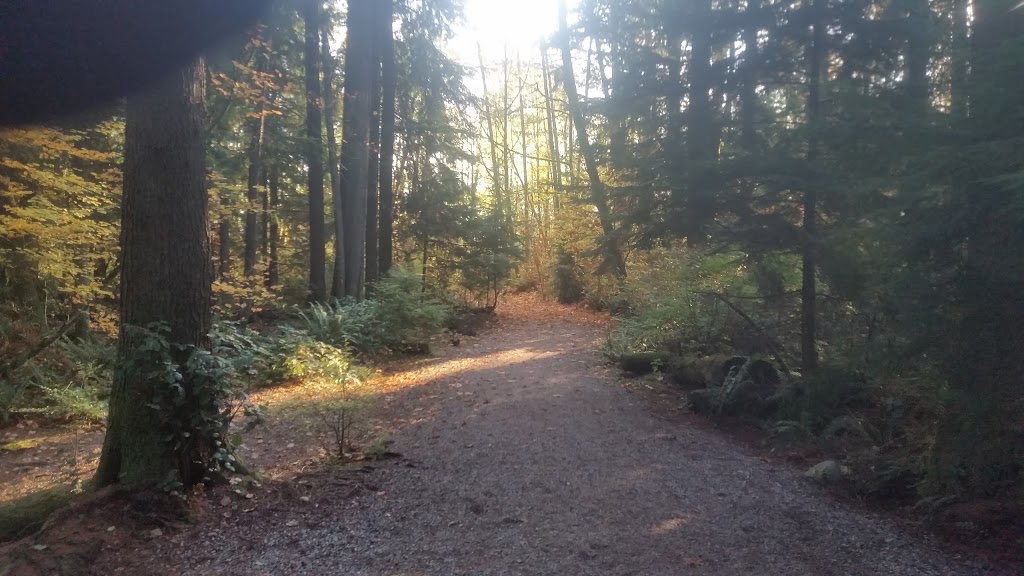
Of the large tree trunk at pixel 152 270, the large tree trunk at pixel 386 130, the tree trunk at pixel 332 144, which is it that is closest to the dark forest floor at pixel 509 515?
the large tree trunk at pixel 152 270

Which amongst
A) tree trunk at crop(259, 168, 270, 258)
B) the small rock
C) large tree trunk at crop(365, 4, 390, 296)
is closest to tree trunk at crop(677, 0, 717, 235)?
the small rock

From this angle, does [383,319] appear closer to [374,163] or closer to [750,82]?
[374,163]

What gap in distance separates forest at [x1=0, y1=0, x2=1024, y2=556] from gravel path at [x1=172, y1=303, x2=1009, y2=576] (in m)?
0.82

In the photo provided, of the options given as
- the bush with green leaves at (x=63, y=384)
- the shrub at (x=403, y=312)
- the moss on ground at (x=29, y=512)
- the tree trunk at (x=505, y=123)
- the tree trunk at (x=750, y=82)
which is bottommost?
the moss on ground at (x=29, y=512)

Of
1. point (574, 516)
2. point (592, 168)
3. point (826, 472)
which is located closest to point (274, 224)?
point (592, 168)

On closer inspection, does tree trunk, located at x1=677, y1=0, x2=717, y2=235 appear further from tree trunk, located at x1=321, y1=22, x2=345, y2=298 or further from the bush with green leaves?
tree trunk, located at x1=321, y1=22, x2=345, y2=298

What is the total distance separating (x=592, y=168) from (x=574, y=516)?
16.9 m

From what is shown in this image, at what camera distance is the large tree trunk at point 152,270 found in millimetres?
5562

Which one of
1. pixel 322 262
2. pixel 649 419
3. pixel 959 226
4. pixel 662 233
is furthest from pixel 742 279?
pixel 322 262

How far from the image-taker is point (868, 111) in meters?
7.68

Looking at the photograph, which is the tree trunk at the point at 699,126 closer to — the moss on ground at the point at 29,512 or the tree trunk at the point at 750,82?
the tree trunk at the point at 750,82

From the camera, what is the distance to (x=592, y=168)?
2158 cm

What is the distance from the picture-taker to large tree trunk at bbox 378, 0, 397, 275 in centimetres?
Result: 1831

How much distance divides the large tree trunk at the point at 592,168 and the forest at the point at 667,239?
7.8 inches
